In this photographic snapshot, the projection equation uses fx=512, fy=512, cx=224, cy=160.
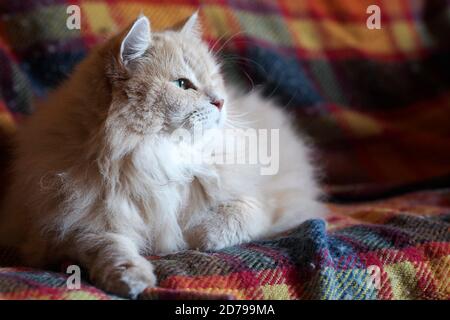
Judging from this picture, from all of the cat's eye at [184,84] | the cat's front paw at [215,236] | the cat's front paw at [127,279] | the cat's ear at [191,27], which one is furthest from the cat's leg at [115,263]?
the cat's ear at [191,27]

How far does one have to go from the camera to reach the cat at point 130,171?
4.18 feet

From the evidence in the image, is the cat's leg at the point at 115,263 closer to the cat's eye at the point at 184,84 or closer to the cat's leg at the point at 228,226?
the cat's leg at the point at 228,226

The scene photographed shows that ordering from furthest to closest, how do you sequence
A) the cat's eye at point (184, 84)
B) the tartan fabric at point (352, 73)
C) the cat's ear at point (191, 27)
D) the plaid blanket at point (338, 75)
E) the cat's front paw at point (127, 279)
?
1. the tartan fabric at point (352, 73)
2. the plaid blanket at point (338, 75)
3. the cat's ear at point (191, 27)
4. the cat's eye at point (184, 84)
5. the cat's front paw at point (127, 279)

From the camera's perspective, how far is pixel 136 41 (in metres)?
1.29

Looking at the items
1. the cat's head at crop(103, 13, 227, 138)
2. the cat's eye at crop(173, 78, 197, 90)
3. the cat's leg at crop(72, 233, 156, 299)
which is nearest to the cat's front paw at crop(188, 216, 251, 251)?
the cat's leg at crop(72, 233, 156, 299)

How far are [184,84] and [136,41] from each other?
17cm

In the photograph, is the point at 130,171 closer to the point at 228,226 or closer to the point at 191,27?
the point at 228,226

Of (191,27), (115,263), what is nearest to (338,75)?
(191,27)

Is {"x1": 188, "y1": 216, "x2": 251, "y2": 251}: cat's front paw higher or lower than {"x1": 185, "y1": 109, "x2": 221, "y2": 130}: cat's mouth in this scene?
lower

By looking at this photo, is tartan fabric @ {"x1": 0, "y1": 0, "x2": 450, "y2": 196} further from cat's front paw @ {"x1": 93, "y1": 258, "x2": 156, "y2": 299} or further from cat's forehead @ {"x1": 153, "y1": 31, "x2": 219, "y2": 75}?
cat's front paw @ {"x1": 93, "y1": 258, "x2": 156, "y2": 299}

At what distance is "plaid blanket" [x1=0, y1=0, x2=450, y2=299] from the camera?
1.77 m
